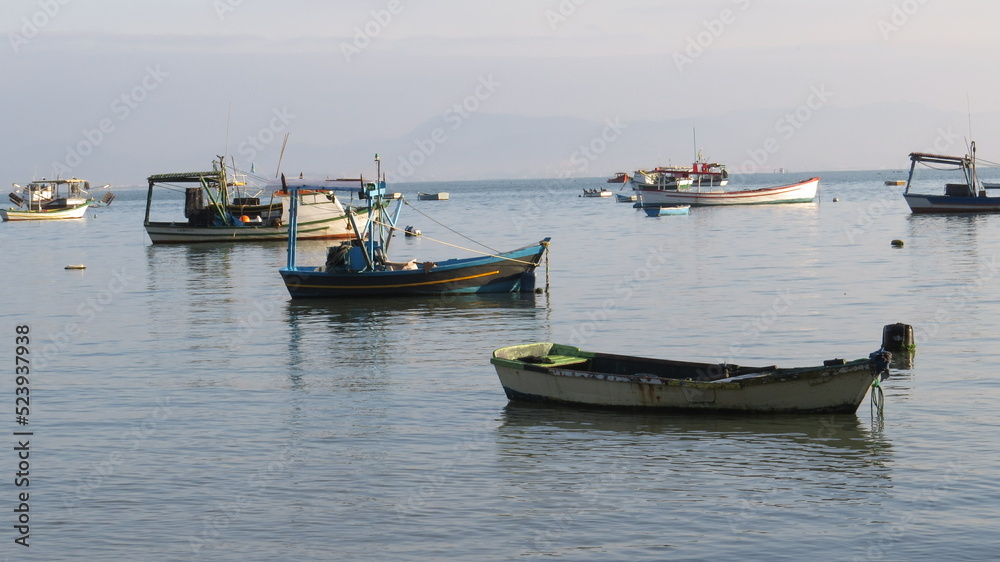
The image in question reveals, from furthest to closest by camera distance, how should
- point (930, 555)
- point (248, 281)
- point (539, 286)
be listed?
point (248, 281), point (539, 286), point (930, 555)

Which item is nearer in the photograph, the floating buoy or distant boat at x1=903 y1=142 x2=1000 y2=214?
the floating buoy

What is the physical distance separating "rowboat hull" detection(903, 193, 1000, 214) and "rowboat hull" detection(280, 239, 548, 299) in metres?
42.6

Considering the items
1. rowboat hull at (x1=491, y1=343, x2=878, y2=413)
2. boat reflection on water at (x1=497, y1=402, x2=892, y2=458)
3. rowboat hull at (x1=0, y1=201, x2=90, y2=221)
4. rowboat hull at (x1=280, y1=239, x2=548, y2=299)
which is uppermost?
rowboat hull at (x1=0, y1=201, x2=90, y2=221)

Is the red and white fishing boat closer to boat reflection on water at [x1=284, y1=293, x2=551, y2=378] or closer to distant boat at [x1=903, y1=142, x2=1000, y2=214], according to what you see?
distant boat at [x1=903, y1=142, x2=1000, y2=214]

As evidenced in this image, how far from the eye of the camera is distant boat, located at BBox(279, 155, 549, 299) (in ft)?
98.3

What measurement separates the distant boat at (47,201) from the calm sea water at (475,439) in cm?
6702

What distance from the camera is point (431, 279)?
3020cm

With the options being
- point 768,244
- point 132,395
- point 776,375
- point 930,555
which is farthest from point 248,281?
point 930,555

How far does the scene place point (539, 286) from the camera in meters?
33.3

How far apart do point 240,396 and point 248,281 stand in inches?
850

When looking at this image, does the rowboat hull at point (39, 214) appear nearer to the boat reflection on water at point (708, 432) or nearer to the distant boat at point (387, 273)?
the distant boat at point (387, 273)

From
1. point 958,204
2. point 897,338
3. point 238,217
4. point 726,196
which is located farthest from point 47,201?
point 897,338

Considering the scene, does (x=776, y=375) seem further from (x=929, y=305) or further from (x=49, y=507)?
(x=929, y=305)

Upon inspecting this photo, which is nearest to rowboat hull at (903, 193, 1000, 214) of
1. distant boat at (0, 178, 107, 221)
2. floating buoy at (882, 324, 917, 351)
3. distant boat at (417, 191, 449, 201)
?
floating buoy at (882, 324, 917, 351)
